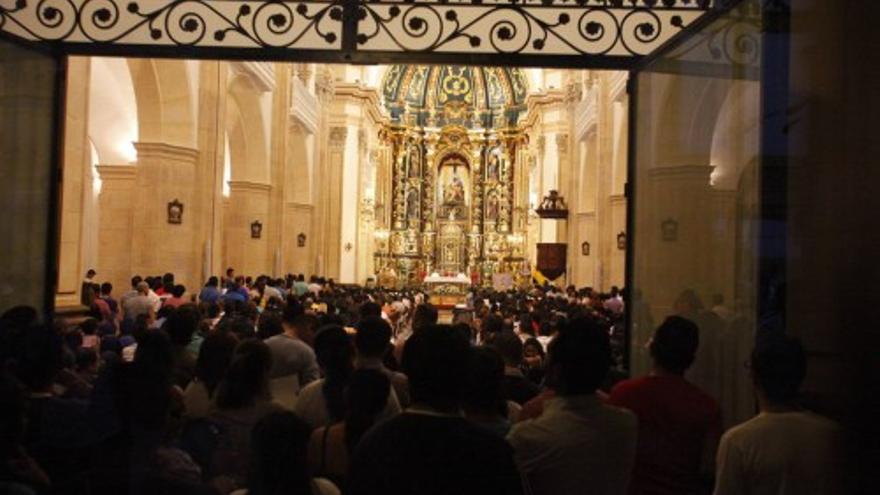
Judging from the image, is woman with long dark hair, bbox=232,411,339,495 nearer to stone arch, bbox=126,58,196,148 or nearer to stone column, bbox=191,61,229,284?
stone arch, bbox=126,58,196,148

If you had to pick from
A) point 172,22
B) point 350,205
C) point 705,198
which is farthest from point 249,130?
point 705,198

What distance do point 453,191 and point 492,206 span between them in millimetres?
2463

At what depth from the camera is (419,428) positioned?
8.53 feet

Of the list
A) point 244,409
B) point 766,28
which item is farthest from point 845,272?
point 244,409

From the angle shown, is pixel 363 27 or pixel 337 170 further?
pixel 337 170

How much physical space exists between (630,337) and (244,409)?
3392 mm

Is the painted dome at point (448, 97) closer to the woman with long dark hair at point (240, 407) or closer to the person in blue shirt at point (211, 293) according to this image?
the person in blue shirt at point (211, 293)

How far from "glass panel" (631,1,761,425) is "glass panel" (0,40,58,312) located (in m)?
4.55

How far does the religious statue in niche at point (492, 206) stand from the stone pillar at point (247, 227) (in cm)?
2499

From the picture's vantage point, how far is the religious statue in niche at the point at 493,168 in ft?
159

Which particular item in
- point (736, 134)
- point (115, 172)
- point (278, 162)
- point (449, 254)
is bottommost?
point (449, 254)

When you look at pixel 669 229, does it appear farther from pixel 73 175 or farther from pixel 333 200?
pixel 333 200

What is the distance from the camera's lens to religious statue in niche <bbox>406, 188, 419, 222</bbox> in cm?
4834

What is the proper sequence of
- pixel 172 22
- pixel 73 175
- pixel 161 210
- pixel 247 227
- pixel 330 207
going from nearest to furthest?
1. pixel 172 22
2. pixel 73 175
3. pixel 161 210
4. pixel 247 227
5. pixel 330 207
